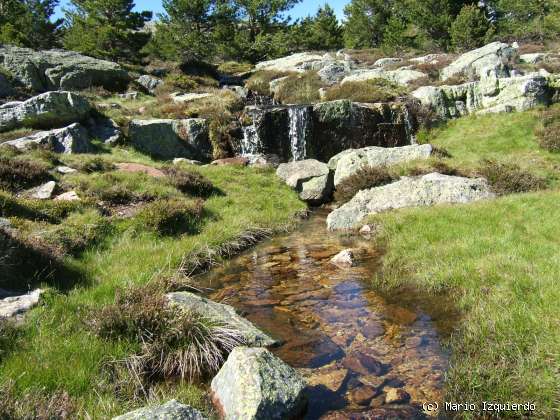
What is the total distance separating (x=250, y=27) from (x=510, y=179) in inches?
2011

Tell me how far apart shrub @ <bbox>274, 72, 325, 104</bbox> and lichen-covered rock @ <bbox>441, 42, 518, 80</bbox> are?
34.3 feet

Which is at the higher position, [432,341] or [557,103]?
[557,103]

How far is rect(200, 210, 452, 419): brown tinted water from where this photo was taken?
17.0ft

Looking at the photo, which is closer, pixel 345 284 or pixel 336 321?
pixel 336 321

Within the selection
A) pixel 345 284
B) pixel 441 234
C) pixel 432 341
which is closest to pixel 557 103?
pixel 441 234

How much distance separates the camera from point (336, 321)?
23.7ft

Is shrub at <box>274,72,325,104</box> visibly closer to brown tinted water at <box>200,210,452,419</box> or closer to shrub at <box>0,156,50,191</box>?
shrub at <box>0,156,50,191</box>

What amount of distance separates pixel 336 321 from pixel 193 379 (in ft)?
9.13

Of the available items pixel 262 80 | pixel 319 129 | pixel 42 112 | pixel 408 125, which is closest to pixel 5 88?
pixel 42 112

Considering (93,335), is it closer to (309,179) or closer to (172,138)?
(309,179)

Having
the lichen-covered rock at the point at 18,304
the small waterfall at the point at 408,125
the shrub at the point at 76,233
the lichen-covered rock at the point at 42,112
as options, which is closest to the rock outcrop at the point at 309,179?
the small waterfall at the point at 408,125

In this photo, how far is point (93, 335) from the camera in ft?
18.4

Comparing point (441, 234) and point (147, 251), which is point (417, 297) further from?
point (147, 251)

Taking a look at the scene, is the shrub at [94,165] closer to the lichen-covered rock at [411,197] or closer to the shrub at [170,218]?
the shrub at [170,218]
